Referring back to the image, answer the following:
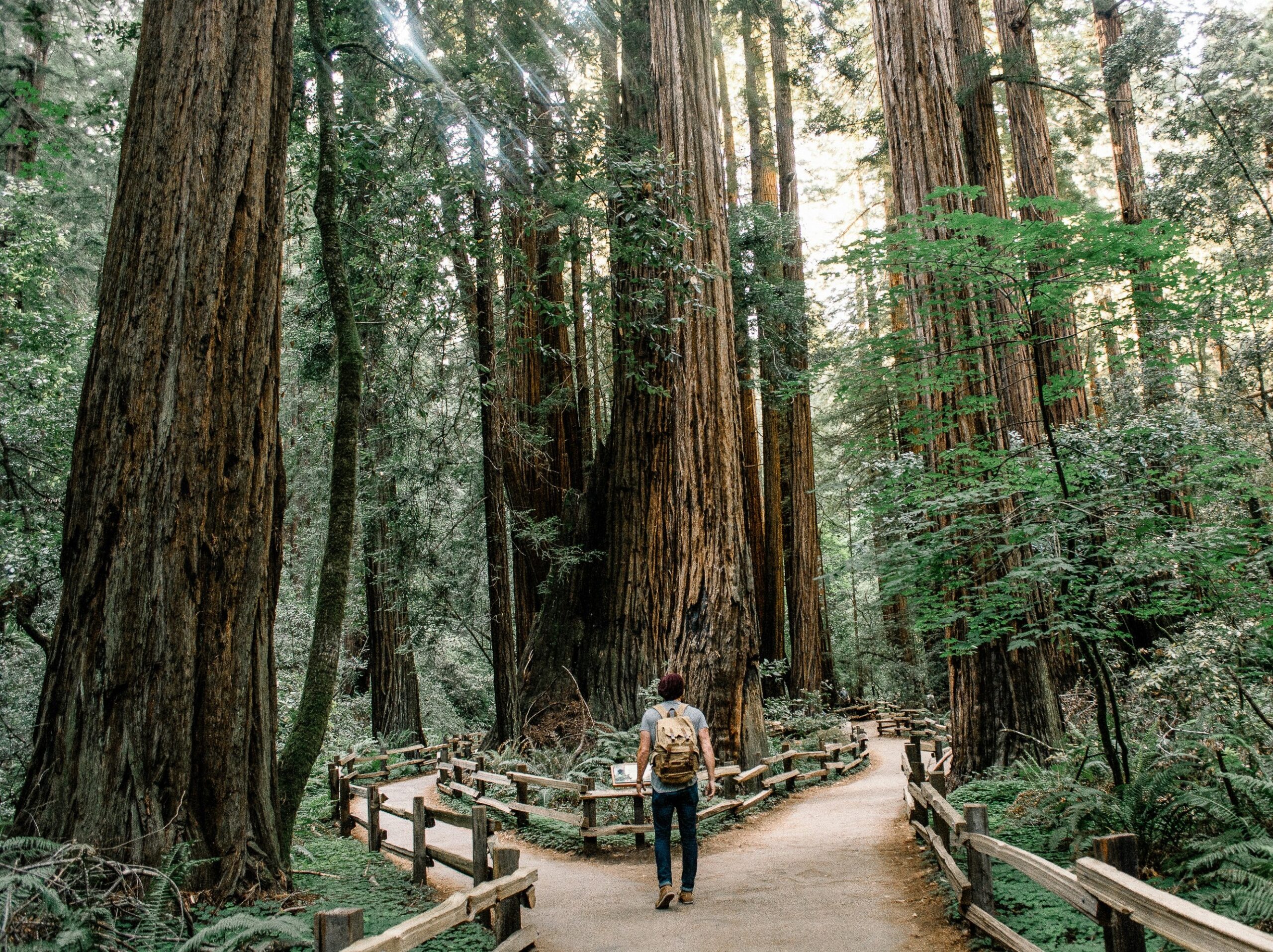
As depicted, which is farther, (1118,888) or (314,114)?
(314,114)

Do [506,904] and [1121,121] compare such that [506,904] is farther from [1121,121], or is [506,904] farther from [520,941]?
[1121,121]

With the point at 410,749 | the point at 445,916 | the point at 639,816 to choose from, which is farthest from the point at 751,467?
the point at 445,916

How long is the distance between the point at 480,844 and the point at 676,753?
1571mm

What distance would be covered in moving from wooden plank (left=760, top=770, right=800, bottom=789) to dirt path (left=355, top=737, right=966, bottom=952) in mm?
461

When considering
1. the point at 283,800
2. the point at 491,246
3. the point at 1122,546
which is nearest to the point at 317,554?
the point at 491,246

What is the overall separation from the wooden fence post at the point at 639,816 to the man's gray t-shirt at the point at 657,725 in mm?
2128

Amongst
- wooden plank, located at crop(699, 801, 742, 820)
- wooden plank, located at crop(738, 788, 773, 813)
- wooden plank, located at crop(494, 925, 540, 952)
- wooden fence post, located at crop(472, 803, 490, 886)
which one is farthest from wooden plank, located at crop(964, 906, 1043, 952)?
wooden plank, located at crop(738, 788, 773, 813)

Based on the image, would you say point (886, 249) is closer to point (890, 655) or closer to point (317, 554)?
Result: point (317, 554)

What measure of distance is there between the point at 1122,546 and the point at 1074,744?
133 inches

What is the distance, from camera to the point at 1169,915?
270 cm

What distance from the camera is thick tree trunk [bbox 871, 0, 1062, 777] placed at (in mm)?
7496

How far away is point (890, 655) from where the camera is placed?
2420 cm

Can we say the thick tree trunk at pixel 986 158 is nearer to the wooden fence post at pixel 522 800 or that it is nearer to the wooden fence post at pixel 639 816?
the wooden fence post at pixel 639 816

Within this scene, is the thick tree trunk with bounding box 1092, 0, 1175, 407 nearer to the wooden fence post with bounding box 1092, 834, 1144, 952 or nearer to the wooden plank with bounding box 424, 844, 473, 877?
the wooden fence post with bounding box 1092, 834, 1144, 952
